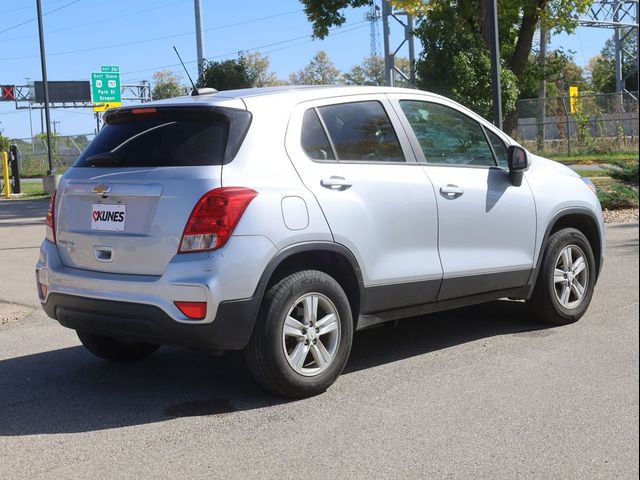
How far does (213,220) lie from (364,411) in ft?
4.52

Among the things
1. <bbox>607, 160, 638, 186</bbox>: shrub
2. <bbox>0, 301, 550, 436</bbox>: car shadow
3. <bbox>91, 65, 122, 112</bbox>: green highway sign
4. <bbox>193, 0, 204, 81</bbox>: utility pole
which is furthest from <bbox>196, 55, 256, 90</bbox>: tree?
<bbox>607, 160, 638, 186</bbox>: shrub

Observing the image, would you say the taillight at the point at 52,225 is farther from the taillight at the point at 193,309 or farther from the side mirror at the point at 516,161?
the side mirror at the point at 516,161

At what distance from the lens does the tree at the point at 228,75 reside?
1062 inches

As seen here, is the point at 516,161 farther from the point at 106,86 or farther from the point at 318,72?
the point at 318,72

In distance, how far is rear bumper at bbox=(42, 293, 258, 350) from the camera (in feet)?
15.3

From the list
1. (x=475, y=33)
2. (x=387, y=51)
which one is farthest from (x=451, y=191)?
(x=387, y=51)

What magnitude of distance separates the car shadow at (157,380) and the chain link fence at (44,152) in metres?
48.4

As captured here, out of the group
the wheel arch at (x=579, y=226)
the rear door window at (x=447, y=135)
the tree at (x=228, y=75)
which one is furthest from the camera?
the tree at (x=228, y=75)

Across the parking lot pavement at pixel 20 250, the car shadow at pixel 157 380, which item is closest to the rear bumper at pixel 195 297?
the car shadow at pixel 157 380

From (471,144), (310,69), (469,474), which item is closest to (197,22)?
(471,144)

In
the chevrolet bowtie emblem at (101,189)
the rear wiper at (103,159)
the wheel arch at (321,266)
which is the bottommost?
the wheel arch at (321,266)

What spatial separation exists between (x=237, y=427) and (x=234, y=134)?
1673 mm

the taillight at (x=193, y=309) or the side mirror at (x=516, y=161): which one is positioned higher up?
the side mirror at (x=516, y=161)

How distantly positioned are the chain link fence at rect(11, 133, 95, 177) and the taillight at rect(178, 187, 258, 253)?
5003 centimetres
